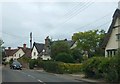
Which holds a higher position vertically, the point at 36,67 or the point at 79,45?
the point at 79,45

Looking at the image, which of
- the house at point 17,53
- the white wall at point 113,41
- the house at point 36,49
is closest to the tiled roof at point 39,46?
the house at point 36,49

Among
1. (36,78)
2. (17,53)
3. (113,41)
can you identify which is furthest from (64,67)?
(17,53)

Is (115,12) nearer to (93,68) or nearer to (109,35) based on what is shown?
(109,35)

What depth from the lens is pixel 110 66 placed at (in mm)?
27531

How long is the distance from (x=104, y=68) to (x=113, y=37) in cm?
1515

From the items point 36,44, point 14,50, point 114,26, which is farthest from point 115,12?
point 14,50

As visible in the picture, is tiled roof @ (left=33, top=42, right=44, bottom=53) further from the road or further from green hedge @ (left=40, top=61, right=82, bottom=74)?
the road

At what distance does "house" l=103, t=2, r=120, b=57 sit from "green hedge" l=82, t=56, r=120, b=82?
905 cm

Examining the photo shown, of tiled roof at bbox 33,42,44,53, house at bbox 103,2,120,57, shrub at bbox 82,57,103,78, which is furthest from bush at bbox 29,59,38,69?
shrub at bbox 82,57,103,78

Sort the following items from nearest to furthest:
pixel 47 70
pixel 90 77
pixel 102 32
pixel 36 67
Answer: pixel 90 77, pixel 47 70, pixel 36 67, pixel 102 32

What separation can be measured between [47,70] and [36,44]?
5053 cm

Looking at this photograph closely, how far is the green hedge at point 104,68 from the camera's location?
2653cm

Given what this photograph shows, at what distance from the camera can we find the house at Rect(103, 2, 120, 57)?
4168 cm

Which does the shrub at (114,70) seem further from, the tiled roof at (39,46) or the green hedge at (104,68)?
the tiled roof at (39,46)
